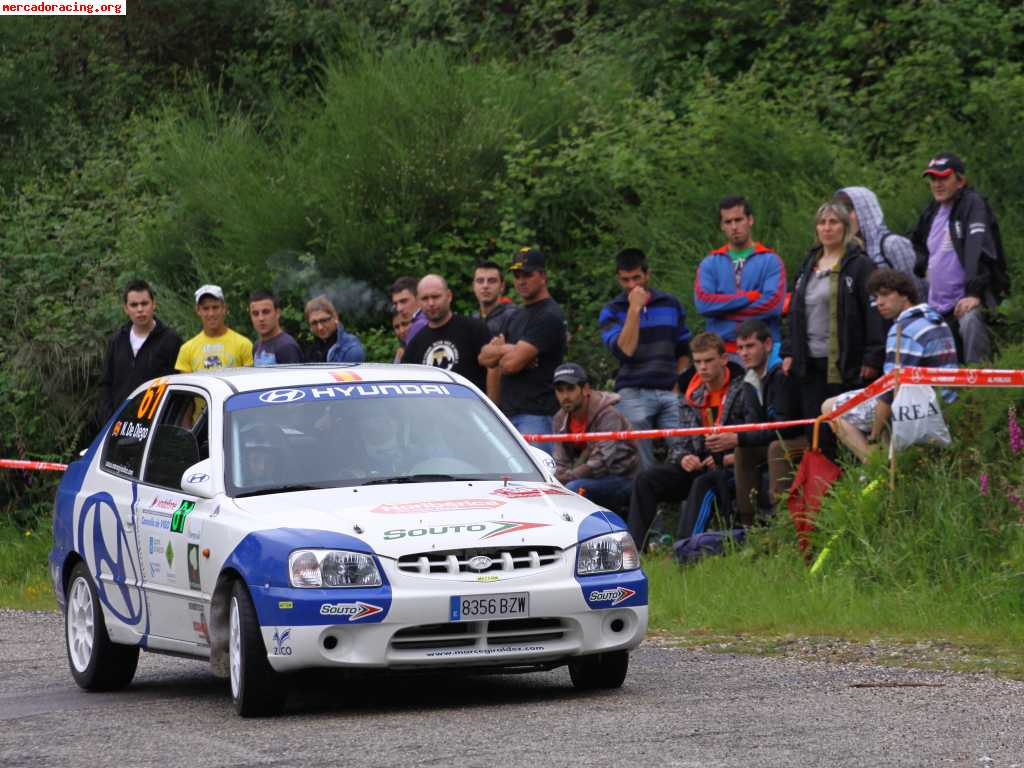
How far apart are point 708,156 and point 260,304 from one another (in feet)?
16.9

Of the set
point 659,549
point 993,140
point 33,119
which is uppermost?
point 33,119

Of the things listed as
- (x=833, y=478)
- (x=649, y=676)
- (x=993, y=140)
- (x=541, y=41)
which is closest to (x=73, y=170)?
(x=541, y=41)

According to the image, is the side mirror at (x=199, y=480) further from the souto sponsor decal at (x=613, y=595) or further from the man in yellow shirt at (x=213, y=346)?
the man in yellow shirt at (x=213, y=346)

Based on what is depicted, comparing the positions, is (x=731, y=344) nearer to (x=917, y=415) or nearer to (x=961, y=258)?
(x=961, y=258)

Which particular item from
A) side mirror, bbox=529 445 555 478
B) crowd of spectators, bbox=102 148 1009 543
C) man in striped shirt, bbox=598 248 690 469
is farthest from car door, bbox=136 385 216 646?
man in striped shirt, bbox=598 248 690 469

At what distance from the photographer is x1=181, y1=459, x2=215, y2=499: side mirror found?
9.59 m

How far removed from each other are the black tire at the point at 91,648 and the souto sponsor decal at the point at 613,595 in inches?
119

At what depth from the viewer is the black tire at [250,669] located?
877cm

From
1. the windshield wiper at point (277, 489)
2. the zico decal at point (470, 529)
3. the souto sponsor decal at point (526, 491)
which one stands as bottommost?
the zico decal at point (470, 529)

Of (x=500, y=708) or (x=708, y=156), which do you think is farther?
(x=708, y=156)

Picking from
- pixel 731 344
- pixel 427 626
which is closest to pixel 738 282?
pixel 731 344

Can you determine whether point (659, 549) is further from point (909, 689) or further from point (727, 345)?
point (909, 689)

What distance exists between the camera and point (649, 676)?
9844mm

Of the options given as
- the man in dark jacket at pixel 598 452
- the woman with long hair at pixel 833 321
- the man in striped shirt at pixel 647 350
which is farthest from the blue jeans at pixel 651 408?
the woman with long hair at pixel 833 321
